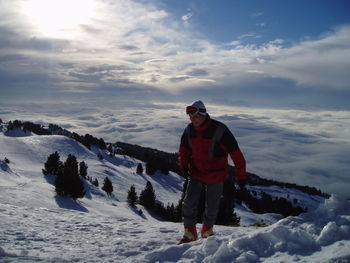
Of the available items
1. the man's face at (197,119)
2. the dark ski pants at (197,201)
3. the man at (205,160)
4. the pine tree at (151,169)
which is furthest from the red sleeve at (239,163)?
the pine tree at (151,169)

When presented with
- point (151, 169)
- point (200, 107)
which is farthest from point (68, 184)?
point (151, 169)

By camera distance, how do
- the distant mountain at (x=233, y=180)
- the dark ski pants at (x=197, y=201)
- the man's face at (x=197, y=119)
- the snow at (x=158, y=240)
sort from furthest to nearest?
the distant mountain at (x=233, y=180)
the dark ski pants at (x=197, y=201)
the man's face at (x=197, y=119)
the snow at (x=158, y=240)

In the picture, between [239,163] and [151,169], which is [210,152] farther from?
[151,169]

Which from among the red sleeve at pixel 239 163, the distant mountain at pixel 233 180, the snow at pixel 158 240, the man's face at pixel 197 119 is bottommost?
the distant mountain at pixel 233 180

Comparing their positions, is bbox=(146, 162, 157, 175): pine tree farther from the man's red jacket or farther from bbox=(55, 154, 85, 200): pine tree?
the man's red jacket

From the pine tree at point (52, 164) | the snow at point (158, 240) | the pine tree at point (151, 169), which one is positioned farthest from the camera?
the pine tree at point (151, 169)

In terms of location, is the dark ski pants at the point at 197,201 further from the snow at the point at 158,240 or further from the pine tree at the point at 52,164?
the pine tree at the point at 52,164

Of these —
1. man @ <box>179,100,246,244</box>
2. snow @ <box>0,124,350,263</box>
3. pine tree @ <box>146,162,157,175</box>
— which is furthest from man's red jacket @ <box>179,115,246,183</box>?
pine tree @ <box>146,162,157,175</box>

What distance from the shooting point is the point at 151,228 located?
8.15 meters

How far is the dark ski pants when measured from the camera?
668 centimetres

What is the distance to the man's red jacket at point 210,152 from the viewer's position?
6.32 metres

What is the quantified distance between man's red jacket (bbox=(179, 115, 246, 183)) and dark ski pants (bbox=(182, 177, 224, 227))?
0.18 m

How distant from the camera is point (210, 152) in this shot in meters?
6.44

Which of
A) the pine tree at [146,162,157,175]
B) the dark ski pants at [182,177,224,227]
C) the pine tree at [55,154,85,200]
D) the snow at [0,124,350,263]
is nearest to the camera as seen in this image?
the snow at [0,124,350,263]
